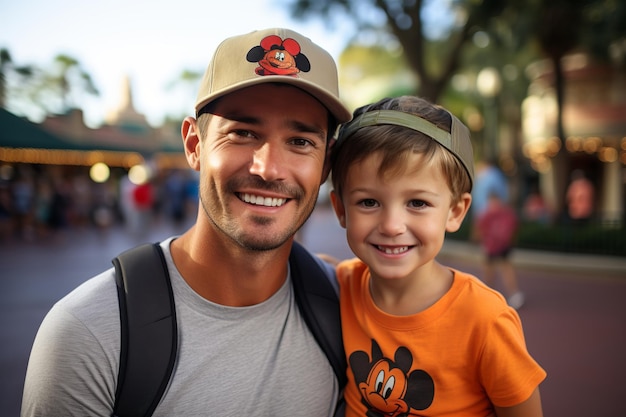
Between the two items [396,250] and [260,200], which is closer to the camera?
[260,200]

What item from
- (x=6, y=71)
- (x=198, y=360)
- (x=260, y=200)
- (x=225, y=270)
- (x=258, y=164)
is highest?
(x=6, y=71)

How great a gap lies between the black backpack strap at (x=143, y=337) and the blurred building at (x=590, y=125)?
19.3 meters

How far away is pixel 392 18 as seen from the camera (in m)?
13.2

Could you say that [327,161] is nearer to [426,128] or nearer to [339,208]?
[339,208]

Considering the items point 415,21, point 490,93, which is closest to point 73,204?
point 415,21

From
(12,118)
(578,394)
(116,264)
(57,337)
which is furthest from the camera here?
(12,118)

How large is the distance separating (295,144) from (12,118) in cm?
2064

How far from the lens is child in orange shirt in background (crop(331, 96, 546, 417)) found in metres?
1.71

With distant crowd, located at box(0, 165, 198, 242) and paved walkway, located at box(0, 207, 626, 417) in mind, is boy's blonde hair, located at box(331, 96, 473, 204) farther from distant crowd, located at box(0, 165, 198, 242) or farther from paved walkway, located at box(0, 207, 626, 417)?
distant crowd, located at box(0, 165, 198, 242)

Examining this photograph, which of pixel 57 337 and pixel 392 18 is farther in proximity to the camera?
pixel 392 18

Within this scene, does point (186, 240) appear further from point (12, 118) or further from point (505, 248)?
point (12, 118)

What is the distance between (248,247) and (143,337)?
47 centimetres

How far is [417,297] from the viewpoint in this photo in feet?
6.44

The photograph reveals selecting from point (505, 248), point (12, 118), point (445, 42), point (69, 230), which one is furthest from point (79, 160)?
point (505, 248)
